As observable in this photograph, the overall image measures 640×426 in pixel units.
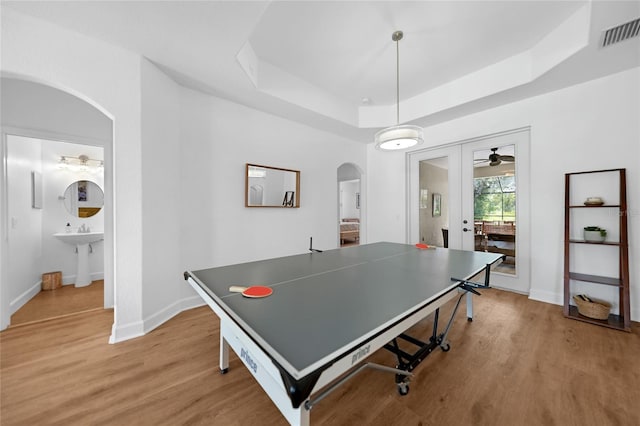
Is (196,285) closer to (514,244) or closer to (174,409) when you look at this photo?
(174,409)

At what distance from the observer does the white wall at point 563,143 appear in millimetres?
2531

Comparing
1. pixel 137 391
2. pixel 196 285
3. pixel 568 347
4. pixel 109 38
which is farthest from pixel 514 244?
pixel 109 38

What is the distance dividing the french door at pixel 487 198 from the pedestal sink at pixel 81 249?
5.68m

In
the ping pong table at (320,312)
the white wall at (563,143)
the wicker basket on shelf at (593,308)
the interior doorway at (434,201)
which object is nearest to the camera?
the ping pong table at (320,312)

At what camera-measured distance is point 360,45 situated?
269 cm

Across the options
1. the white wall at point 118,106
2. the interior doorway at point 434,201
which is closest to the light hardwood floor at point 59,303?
the white wall at point 118,106

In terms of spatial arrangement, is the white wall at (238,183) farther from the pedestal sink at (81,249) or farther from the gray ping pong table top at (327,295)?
the pedestal sink at (81,249)

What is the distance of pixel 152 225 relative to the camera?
240 cm

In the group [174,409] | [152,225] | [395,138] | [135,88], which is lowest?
[174,409]

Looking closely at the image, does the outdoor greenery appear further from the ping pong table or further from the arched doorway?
the arched doorway

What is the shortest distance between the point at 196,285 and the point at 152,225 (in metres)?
1.36

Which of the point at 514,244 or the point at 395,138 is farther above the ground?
the point at 395,138

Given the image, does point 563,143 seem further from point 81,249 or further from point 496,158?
point 81,249

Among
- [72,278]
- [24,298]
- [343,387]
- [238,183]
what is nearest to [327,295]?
[343,387]
